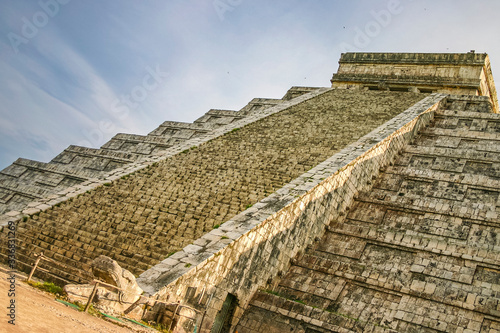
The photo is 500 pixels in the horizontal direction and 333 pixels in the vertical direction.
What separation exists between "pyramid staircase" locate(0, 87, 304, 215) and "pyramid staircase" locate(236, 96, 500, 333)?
26.8 feet

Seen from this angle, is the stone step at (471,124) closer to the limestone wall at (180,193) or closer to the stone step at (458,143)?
the stone step at (458,143)

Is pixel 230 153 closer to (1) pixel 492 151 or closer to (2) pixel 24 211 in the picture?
(2) pixel 24 211

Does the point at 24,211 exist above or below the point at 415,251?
below

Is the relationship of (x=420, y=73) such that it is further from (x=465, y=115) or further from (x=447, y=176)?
(x=447, y=176)

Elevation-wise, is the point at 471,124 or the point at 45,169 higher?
the point at 471,124

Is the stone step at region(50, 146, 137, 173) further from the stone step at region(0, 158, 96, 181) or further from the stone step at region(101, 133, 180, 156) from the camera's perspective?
the stone step at region(101, 133, 180, 156)

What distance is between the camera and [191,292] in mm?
6754

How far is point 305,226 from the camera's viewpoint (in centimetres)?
879

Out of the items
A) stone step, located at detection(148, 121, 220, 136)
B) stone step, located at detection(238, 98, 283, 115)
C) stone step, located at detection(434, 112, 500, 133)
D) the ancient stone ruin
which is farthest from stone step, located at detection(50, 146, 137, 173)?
stone step, located at detection(434, 112, 500, 133)

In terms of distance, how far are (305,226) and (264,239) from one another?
118 centimetres

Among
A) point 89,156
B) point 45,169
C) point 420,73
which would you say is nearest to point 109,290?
point 45,169

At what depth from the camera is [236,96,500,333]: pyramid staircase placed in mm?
6805

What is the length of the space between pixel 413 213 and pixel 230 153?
512cm

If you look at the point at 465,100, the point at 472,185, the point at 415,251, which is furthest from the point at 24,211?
the point at 465,100
